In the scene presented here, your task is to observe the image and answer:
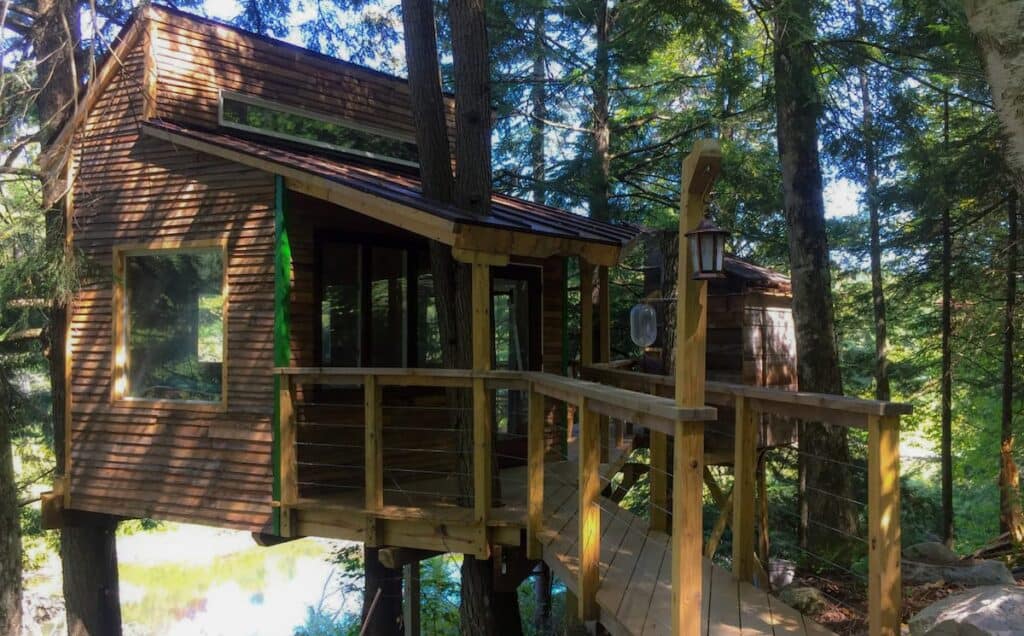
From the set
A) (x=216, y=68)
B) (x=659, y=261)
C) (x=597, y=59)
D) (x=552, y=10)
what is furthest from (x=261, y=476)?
(x=552, y=10)

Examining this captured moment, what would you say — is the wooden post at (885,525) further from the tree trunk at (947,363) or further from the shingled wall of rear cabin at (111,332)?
the tree trunk at (947,363)

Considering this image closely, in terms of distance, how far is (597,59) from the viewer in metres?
12.4

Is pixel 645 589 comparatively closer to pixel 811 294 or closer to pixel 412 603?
pixel 811 294

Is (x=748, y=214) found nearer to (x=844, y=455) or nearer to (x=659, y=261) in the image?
(x=659, y=261)

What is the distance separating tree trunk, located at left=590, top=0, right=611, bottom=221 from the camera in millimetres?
12352

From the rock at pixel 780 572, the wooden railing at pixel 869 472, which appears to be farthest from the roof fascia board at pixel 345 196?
the rock at pixel 780 572

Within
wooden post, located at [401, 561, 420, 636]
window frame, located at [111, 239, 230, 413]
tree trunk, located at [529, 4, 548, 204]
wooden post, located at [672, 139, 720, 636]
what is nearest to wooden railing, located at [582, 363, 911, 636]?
wooden post, located at [672, 139, 720, 636]

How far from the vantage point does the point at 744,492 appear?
174 inches

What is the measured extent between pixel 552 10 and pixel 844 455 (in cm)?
927

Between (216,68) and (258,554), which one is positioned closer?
(216,68)

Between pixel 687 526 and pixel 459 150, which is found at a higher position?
pixel 459 150

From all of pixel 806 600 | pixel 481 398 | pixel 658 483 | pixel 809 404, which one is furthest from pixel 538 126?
pixel 809 404

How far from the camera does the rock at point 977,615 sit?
10.7 ft

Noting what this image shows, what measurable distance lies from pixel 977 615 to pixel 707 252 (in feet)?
7.40
